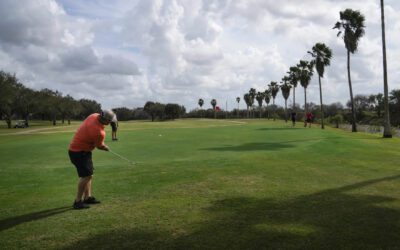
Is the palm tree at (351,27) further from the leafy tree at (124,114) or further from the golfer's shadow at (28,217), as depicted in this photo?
the leafy tree at (124,114)

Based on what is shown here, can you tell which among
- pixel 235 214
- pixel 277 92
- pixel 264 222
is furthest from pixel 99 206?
pixel 277 92

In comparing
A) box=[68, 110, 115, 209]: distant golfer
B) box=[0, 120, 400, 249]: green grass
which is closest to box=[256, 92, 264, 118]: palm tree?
box=[0, 120, 400, 249]: green grass

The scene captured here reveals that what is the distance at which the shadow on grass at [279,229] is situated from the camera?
589 cm

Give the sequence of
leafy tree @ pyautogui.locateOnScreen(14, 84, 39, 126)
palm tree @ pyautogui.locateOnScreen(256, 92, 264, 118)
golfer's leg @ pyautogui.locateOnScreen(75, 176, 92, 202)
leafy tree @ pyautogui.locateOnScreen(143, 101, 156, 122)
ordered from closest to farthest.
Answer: golfer's leg @ pyautogui.locateOnScreen(75, 176, 92, 202)
leafy tree @ pyautogui.locateOnScreen(14, 84, 39, 126)
leafy tree @ pyautogui.locateOnScreen(143, 101, 156, 122)
palm tree @ pyautogui.locateOnScreen(256, 92, 264, 118)

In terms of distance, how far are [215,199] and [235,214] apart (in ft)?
4.43

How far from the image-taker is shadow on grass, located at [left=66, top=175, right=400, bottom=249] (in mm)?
5887

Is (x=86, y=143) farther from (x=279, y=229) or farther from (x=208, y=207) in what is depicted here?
(x=279, y=229)

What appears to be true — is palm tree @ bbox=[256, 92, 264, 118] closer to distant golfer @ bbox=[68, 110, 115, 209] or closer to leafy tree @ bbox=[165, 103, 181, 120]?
leafy tree @ bbox=[165, 103, 181, 120]

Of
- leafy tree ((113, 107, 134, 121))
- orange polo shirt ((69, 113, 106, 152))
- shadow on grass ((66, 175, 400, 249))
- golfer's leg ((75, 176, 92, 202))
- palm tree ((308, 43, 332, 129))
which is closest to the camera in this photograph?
shadow on grass ((66, 175, 400, 249))

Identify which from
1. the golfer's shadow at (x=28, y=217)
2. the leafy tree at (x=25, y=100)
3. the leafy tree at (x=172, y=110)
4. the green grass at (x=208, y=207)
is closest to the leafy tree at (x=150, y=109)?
the leafy tree at (x=172, y=110)

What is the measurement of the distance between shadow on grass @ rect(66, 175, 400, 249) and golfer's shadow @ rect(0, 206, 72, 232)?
1756 mm

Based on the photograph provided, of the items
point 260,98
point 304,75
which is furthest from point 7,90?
point 260,98

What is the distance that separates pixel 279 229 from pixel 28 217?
179 inches

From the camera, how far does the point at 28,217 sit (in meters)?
7.50
